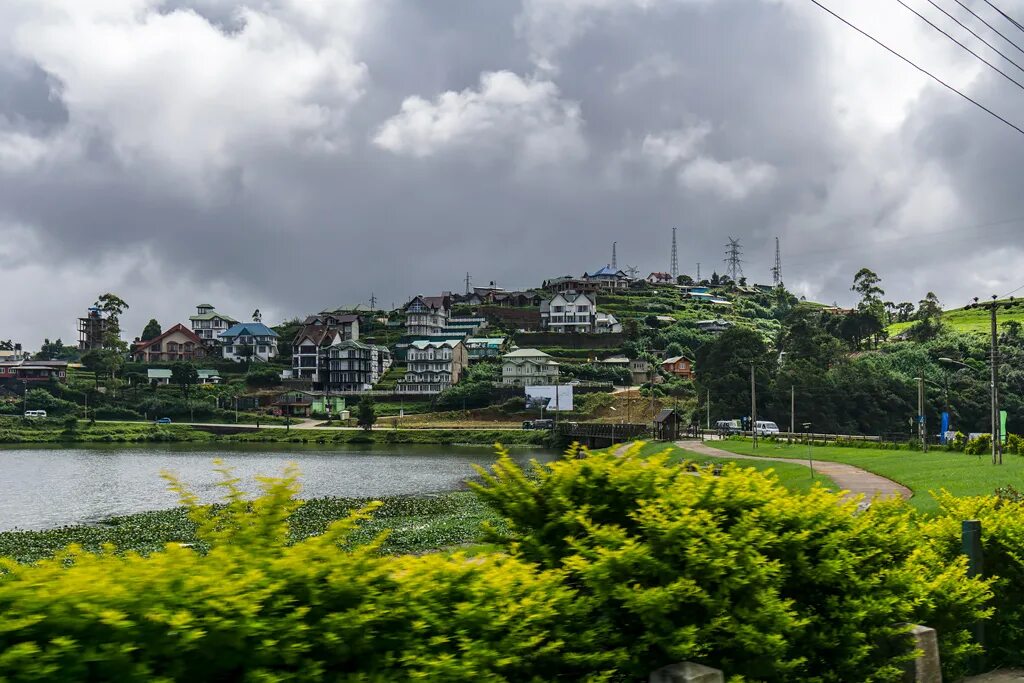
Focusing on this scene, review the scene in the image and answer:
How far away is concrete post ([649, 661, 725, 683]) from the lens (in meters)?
5.26

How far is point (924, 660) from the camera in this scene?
6727 mm

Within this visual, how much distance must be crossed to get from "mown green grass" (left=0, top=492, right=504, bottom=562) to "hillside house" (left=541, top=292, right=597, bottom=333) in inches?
4333

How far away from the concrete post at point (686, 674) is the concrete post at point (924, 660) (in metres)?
2.24

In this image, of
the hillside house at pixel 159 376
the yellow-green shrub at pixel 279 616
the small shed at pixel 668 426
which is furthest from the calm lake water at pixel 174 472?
the hillside house at pixel 159 376

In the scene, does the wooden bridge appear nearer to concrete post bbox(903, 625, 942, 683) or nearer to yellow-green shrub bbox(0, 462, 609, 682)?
concrete post bbox(903, 625, 942, 683)

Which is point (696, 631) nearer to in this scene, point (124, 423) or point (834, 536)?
point (834, 536)

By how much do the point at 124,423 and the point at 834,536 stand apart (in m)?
114

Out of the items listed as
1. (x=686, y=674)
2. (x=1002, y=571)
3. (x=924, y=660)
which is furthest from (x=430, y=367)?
(x=686, y=674)

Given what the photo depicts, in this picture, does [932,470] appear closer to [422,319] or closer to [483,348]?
[483,348]

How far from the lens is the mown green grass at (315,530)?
24.9 meters

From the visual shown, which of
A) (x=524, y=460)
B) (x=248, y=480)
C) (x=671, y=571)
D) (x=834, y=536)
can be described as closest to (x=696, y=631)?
(x=671, y=571)

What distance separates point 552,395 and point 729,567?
104 metres

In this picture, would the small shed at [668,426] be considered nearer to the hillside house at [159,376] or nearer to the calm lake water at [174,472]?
the calm lake water at [174,472]

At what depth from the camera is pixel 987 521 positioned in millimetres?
8227
